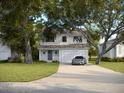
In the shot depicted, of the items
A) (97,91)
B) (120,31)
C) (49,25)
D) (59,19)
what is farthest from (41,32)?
(97,91)

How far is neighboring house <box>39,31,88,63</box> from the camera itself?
63031 mm

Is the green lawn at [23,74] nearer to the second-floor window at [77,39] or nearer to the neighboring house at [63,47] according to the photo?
the neighboring house at [63,47]

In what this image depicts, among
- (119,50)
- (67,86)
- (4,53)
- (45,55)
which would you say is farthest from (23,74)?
(119,50)

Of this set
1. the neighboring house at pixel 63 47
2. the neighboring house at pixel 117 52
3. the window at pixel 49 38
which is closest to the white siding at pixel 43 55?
the neighboring house at pixel 63 47

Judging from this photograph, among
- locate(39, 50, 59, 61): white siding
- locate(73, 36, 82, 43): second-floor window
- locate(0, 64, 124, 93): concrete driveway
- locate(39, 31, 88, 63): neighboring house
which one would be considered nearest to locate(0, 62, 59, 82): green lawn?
locate(0, 64, 124, 93): concrete driveway

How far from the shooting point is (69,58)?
63.1 meters

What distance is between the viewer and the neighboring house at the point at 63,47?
2482 inches

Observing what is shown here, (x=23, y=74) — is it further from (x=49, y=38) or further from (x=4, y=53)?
(x=4, y=53)

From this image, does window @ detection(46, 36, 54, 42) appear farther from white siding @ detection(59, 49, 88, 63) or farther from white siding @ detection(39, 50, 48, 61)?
white siding @ detection(59, 49, 88, 63)

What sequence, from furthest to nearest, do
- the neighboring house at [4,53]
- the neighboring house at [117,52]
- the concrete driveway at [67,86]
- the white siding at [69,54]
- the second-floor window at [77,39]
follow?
the neighboring house at [117,52] → the neighboring house at [4,53] → the second-floor window at [77,39] → the white siding at [69,54] → the concrete driveway at [67,86]

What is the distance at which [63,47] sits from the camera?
63.4 metres

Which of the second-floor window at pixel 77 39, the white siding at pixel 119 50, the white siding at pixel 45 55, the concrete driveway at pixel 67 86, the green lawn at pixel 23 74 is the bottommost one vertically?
the concrete driveway at pixel 67 86

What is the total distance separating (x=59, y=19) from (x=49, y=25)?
3.77 m

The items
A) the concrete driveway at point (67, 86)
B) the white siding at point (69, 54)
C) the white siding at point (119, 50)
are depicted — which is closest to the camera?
the concrete driveway at point (67, 86)
